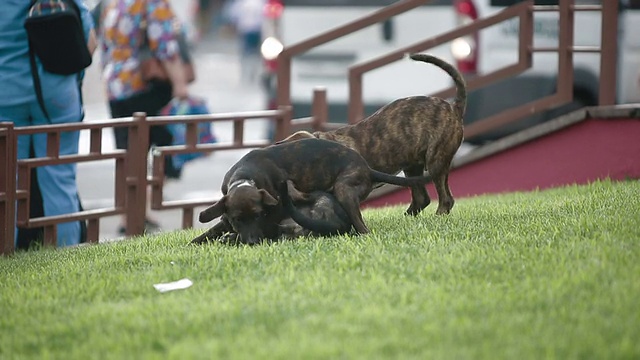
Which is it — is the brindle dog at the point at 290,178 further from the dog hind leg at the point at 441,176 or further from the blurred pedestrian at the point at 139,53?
the blurred pedestrian at the point at 139,53

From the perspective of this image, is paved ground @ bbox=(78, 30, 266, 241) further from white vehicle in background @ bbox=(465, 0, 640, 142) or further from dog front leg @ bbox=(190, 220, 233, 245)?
white vehicle in background @ bbox=(465, 0, 640, 142)

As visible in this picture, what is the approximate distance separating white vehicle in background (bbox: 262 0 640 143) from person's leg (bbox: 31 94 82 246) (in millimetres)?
5305

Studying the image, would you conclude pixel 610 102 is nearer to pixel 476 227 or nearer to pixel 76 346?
pixel 476 227

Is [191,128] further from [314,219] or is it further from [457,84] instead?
[314,219]

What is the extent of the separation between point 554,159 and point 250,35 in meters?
20.5

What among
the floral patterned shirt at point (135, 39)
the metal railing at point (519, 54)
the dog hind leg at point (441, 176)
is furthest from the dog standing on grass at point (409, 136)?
the floral patterned shirt at point (135, 39)

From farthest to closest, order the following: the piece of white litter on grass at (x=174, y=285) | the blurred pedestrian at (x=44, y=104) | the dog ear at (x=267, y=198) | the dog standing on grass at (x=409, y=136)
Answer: the blurred pedestrian at (x=44, y=104)
the dog standing on grass at (x=409, y=136)
the dog ear at (x=267, y=198)
the piece of white litter on grass at (x=174, y=285)

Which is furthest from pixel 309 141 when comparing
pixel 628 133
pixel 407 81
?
pixel 407 81

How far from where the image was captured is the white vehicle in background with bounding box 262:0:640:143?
530 inches

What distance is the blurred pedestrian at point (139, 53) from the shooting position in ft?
39.4

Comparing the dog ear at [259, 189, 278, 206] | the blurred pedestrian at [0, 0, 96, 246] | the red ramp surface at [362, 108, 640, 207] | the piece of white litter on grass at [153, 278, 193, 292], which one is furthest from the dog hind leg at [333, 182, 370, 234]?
the red ramp surface at [362, 108, 640, 207]

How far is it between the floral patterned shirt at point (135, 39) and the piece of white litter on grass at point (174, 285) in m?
5.64

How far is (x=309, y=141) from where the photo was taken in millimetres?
8172

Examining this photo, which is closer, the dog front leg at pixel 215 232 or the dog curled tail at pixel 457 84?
the dog front leg at pixel 215 232
